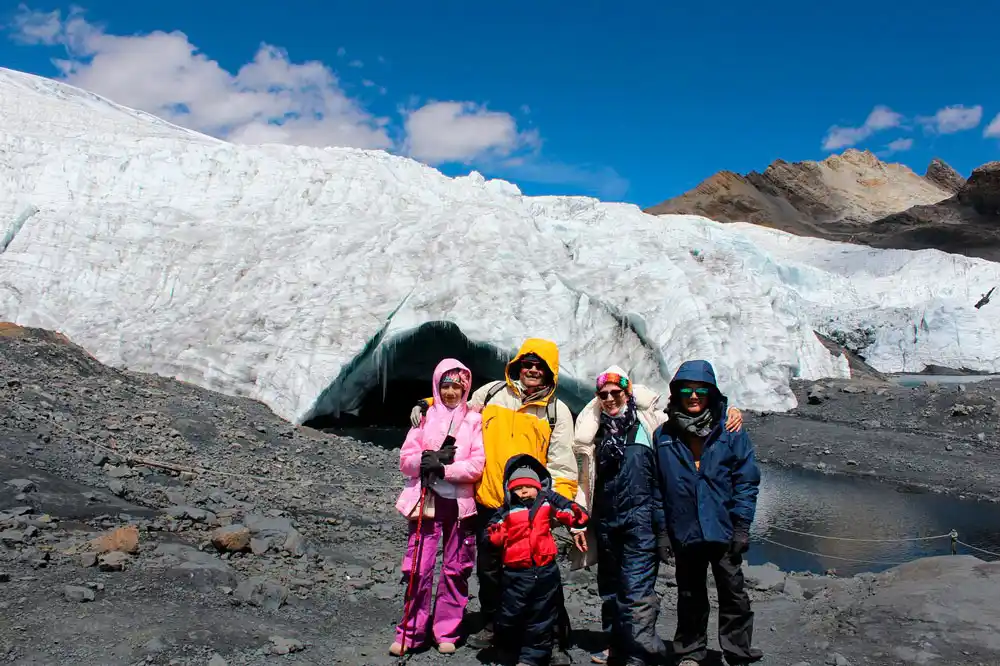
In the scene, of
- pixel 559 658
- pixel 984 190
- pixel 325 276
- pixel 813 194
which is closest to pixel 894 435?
pixel 325 276

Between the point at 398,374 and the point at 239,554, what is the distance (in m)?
10.1

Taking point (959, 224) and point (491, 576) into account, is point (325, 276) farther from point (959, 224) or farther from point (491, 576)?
point (959, 224)

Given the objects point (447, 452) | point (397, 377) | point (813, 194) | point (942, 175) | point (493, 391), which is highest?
point (942, 175)

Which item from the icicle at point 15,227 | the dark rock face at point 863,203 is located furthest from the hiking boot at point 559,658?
the dark rock face at point 863,203

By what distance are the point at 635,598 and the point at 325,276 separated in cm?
1086

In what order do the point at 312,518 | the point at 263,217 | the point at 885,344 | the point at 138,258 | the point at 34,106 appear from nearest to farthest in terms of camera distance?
the point at 312,518 → the point at 138,258 → the point at 263,217 → the point at 34,106 → the point at 885,344

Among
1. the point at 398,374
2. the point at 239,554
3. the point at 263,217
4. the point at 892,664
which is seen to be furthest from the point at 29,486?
the point at 263,217

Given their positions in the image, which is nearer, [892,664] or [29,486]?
[892,664]

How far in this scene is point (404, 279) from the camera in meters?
13.1

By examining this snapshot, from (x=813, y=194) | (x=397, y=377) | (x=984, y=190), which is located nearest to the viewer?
(x=397, y=377)

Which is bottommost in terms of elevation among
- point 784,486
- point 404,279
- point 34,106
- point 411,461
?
point 784,486

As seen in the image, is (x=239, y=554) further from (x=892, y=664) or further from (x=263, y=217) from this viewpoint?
(x=263, y=217)

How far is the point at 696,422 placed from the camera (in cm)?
328

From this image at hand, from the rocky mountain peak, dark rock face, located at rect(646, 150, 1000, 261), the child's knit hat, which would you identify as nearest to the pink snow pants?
the child's knit hat
